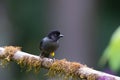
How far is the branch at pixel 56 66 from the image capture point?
4.29m

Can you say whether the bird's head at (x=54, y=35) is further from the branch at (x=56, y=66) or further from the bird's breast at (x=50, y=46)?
the branch at (x=56, y=66)

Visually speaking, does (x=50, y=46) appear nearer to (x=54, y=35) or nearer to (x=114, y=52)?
(x=54, y=35)

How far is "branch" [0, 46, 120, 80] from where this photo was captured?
4.29 metres

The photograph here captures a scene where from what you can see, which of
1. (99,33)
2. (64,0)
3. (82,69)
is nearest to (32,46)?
(99,33)

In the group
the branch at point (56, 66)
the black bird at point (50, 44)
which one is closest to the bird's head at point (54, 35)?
the black bird at point (50, 44)

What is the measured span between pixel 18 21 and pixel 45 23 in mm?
1329

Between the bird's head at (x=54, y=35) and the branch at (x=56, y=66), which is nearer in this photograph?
the branch at (x=56, y=66)

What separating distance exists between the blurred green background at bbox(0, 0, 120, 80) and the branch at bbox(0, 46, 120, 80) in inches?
128

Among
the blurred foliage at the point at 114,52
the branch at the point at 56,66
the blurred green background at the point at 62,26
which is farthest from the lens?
the blurred green background at the point at 62,26

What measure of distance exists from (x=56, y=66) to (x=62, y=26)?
4.35 metres

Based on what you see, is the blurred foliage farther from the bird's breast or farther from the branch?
the bird's breast

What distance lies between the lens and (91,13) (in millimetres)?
9336

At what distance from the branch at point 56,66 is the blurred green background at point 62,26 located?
325 cm

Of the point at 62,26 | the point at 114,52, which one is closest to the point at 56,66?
the point at 114,52
